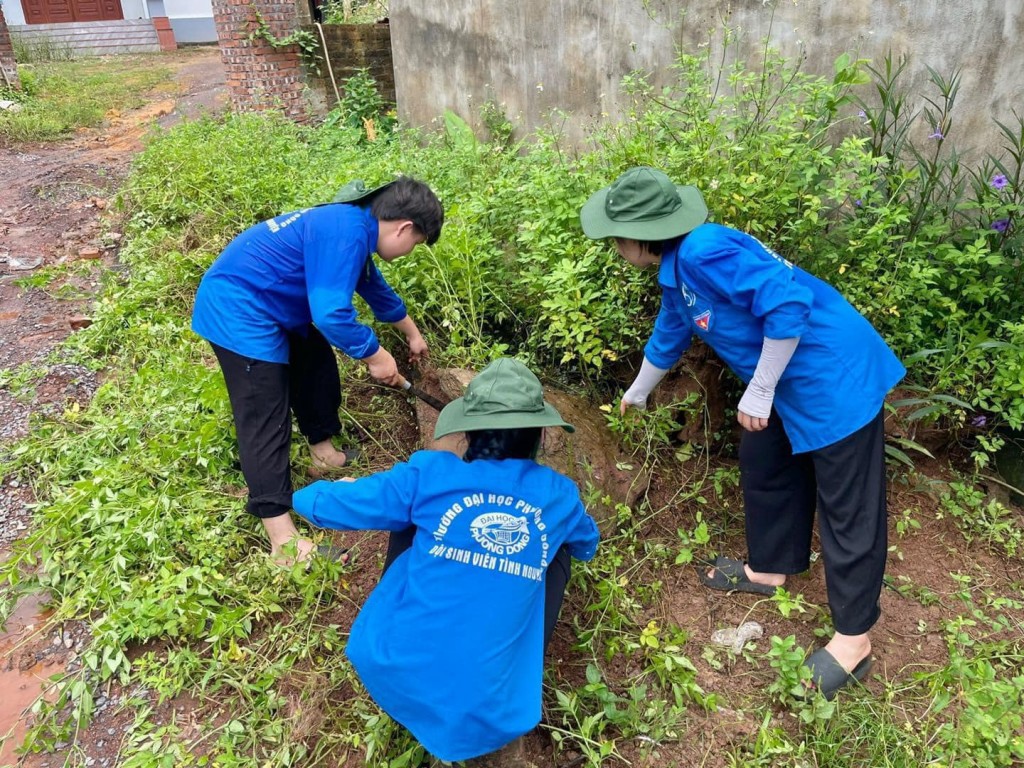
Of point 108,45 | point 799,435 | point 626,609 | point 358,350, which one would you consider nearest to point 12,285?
point 358,350

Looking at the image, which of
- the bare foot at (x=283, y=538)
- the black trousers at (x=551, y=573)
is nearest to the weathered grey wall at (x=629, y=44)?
the black trousers at (x=551, y=573)

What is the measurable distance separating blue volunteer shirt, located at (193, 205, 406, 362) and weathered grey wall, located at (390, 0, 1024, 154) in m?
2.03

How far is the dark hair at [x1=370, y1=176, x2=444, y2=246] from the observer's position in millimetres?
2545

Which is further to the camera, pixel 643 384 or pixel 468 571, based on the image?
pixel 643 384

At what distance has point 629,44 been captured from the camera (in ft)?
14.7

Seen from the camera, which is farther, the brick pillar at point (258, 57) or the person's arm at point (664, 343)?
the brick pillar at point (258, 57)

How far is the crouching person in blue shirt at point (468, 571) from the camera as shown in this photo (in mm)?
1815

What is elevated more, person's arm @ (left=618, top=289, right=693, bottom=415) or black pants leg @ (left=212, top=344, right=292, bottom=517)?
person's arm @ (left=618, top=289, right=693, bottom=415)

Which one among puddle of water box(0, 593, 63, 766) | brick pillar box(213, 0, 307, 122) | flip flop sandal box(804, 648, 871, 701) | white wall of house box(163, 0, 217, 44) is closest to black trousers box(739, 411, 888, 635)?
flip flop sandal box(804, 648, 871, 701)

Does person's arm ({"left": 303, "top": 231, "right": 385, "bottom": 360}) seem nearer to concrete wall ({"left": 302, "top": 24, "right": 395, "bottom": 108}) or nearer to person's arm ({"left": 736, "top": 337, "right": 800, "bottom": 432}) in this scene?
person's arm ({"left": 736, "top": 337, "right": 800, "bottom": 432})

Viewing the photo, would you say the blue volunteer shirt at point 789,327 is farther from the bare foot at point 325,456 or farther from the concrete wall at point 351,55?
the concrete wall at point 351,55

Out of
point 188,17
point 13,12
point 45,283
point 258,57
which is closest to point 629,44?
point 258,57

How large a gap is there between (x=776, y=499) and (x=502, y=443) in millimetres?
1124

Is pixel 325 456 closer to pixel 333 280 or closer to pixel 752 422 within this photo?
pixel 333 280
